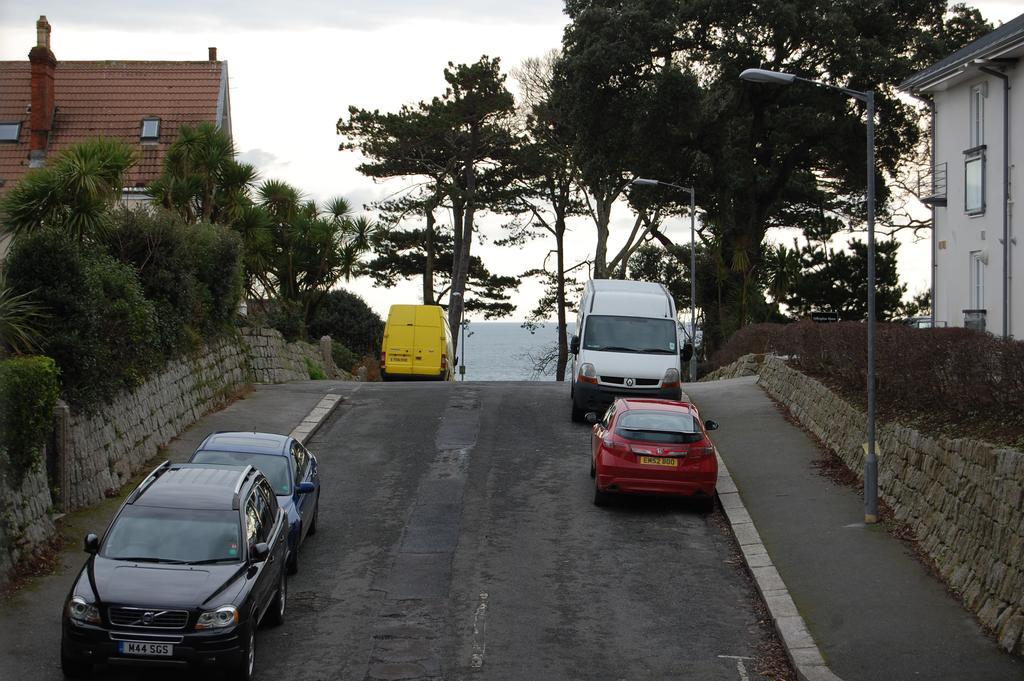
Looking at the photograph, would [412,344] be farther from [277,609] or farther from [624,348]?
[277,609]

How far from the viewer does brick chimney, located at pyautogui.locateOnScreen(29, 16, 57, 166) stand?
3709cm

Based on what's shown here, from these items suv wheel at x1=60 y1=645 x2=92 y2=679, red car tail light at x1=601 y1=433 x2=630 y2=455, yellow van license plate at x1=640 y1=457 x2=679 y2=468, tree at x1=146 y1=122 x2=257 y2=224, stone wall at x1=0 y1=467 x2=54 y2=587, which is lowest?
suv wheel at x1=60 y1=645 x2=92 y2=679

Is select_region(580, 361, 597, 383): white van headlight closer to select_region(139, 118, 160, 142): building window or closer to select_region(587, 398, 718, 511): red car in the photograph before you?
select_region(587, 398, 718, 511): red car

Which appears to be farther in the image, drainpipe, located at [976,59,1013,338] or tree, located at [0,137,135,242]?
drainpipe, located at [976,59,1013,338]

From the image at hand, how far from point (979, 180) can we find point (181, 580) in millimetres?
27582

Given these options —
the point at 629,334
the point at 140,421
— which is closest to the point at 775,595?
the point at 140,421

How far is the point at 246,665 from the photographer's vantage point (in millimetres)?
10586

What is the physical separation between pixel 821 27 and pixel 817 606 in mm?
31548

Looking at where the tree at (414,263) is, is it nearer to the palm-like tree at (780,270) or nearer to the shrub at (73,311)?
the palm-like tree at (780,270)

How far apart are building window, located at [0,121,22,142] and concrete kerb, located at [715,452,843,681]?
2826cm

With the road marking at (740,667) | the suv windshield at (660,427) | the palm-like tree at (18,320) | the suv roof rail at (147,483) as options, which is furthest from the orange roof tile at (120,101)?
the road marking at (740,667)

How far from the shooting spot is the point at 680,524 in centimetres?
1753

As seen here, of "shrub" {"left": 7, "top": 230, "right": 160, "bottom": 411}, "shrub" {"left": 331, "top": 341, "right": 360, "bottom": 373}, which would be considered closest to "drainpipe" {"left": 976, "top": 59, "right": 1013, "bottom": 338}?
"shrub" {"left": 7, "top": 230, "right": 160, "bottom": 411}

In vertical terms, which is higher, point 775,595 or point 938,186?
point 938,186
